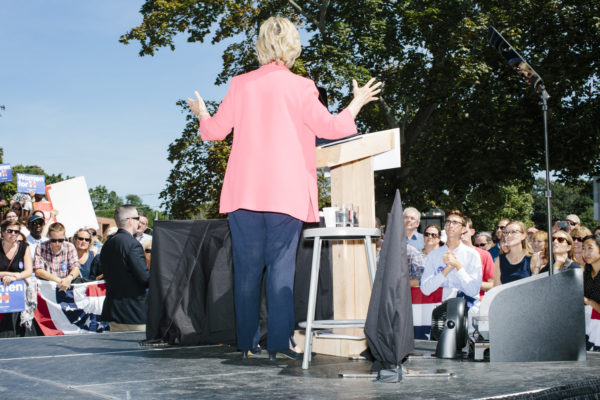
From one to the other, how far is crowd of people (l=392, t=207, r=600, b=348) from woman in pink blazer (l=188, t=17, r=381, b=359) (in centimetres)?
188

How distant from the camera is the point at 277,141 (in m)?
3.75

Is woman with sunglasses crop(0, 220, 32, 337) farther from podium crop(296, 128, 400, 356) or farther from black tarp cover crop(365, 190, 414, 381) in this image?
black tarp cover crop(365, 190, 414, 381)

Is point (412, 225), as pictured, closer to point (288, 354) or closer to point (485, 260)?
point (485, 260)

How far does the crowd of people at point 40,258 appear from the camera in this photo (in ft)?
25.9

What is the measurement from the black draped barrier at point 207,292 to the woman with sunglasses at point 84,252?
517cm

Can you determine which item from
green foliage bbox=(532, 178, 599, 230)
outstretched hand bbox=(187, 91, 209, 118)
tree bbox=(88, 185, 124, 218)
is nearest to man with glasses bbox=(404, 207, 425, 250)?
outstretched hand bbox=(187, 91, 209, 118)

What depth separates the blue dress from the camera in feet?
21.9

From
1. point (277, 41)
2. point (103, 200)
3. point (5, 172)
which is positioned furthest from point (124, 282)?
point (103, 200)

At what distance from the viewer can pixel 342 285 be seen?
4.18 metres

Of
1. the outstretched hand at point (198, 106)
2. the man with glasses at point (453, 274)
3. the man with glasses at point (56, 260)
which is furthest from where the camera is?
the man with glasses at point (56, 260)

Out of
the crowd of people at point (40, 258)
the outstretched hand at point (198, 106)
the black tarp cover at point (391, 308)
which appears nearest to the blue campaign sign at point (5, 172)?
the crowd of people at point (40, 258)


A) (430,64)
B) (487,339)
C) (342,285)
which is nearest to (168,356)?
(342,285)

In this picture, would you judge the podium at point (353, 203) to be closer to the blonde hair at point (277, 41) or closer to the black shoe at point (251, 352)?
the black shoe at point (251, 352)

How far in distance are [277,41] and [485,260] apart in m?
4.27
